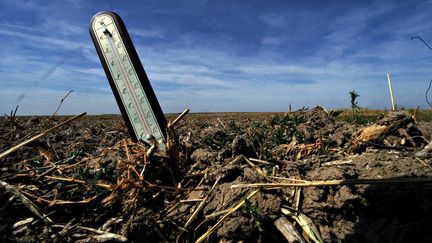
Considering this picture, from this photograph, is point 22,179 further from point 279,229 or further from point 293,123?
point 293,123

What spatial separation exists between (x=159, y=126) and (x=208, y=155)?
36cm

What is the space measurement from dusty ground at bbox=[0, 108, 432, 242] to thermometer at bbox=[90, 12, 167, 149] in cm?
15

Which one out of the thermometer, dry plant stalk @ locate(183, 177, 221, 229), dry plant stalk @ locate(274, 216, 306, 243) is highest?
the thermometer

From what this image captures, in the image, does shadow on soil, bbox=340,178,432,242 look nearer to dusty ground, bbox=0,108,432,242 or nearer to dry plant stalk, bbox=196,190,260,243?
dusty ground, bbox=0,108,432,242

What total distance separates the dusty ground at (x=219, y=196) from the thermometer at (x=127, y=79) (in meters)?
0.15

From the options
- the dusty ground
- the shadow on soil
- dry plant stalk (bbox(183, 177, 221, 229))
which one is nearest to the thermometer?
the dusty ground

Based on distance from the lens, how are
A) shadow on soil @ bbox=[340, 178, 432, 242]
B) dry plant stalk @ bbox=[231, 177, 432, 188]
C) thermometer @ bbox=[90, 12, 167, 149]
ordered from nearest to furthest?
shadow on soil @ bbox=[340, 178, 432, 242] → dry plant stalk @ bbox=[231, 177, 432, 188] → thermometer @ bbox=[90, 12, 167, 149]

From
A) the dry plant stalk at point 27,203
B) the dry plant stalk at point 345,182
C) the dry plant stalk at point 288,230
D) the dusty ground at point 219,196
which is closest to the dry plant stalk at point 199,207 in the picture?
the dusty ground at point 219,196

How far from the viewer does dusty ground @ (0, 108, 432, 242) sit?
1.19 metres

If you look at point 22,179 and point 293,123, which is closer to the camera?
point 22,179

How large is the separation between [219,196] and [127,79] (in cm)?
99

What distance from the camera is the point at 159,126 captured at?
1932mm

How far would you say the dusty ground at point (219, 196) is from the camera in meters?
1.19

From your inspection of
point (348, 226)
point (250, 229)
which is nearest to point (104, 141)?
point (250, 229)
